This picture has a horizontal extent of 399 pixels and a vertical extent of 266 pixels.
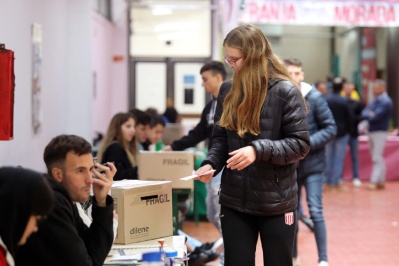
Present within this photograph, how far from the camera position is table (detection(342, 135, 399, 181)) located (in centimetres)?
1516

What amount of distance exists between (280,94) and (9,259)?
73.4 inches

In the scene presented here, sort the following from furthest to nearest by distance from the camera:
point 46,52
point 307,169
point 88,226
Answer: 1. point 46,52
2. point 307,169
3. point 88,226

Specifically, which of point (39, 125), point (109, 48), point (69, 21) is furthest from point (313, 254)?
point (109, 48)

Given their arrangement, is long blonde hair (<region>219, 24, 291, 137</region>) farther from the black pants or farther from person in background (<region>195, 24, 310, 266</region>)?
the black pants

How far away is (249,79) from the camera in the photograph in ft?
14.6

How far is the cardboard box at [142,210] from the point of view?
4.68 meters

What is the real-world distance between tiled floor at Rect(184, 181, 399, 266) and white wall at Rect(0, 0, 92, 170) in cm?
204


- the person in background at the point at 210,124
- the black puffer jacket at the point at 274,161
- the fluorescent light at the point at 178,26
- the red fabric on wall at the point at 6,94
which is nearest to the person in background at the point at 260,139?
the black puffer jacket at the point at 274,161

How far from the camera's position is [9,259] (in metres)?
3.18

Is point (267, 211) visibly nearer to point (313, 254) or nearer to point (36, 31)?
point (313, 254)

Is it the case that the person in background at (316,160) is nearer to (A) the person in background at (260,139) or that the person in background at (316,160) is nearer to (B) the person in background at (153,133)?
(A) the person in background at (260,139)

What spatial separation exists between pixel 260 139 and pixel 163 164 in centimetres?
324

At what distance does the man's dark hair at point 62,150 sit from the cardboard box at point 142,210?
2.52 feet

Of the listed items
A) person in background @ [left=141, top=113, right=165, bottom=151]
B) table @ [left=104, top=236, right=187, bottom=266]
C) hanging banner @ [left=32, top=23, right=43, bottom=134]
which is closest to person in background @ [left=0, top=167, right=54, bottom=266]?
table @ [left=104, top=236, right=187, bottom=266]
